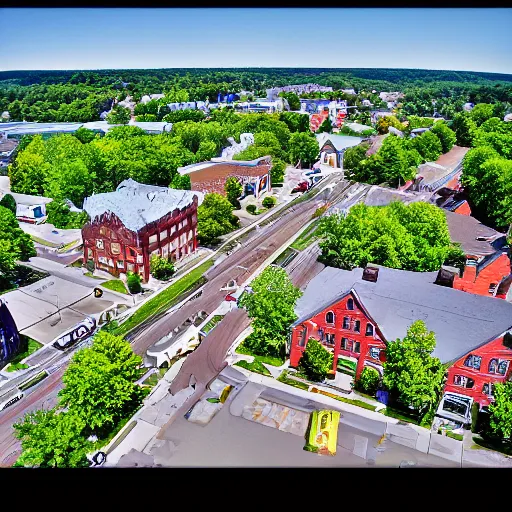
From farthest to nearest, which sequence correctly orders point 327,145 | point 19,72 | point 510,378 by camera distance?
point 327,145 → point 19,72 → point 510,378

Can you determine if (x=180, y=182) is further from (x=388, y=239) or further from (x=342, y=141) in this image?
(x=342, y=141)

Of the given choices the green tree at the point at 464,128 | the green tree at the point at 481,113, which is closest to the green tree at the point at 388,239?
the green tree at the point at 464,128

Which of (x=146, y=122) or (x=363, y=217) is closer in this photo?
(x=363, y=217)

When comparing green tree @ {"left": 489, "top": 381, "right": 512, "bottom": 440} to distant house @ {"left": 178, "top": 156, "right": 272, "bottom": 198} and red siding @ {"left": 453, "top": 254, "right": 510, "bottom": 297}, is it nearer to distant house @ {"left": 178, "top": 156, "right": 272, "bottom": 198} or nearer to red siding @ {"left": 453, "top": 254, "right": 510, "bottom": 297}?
red siding @ {"left": 453, "top": 254, "right": 510, "bottom": 297}

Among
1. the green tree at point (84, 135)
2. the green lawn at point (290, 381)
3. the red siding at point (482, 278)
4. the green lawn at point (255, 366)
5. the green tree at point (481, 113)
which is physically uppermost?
the green tree at point (481, 113)

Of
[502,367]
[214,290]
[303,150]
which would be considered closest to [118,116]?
[303,150]

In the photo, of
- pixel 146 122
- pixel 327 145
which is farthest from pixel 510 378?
pixel 146 122

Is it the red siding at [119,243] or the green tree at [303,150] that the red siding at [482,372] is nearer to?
the red siding at [119,243]
